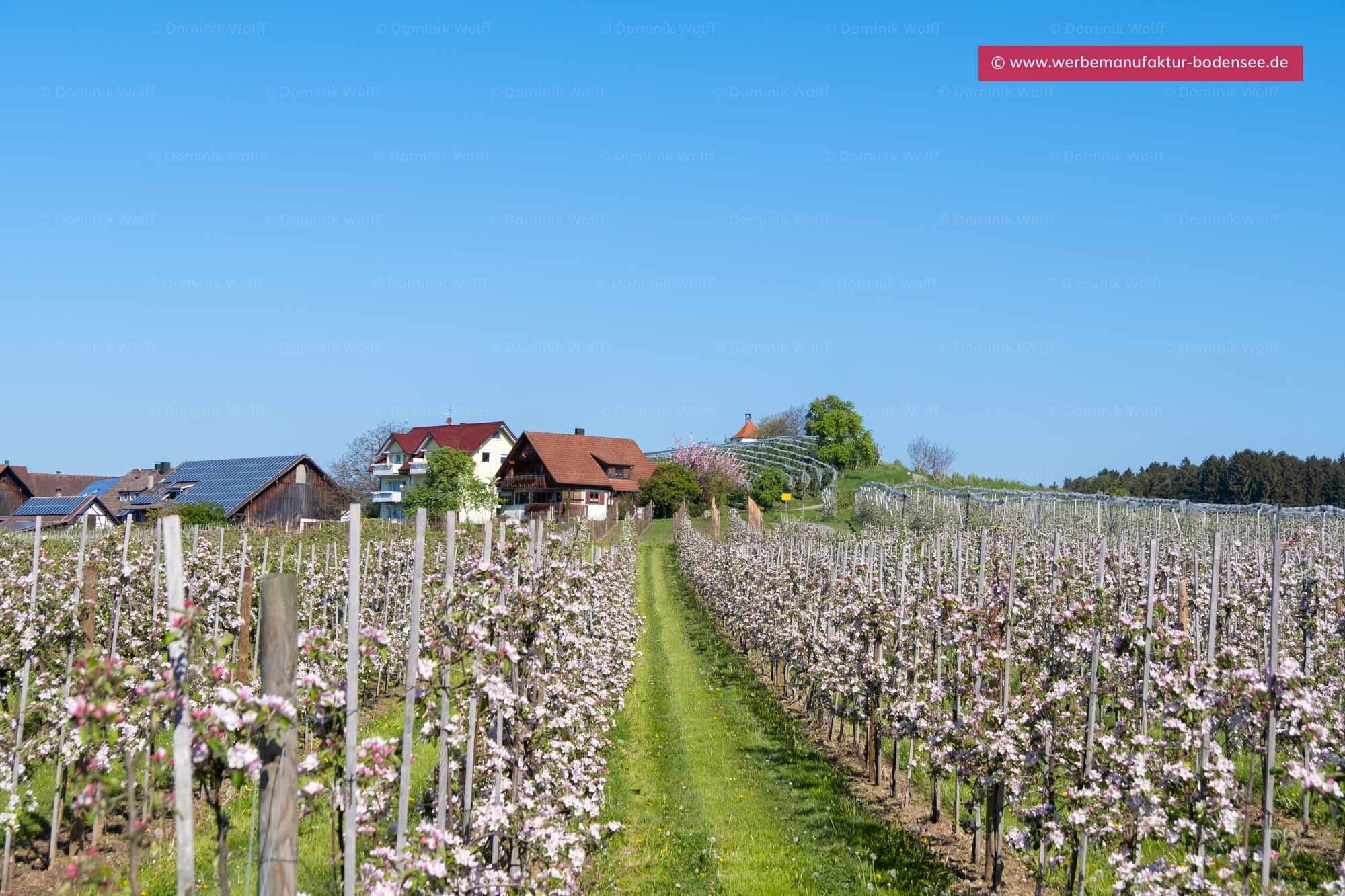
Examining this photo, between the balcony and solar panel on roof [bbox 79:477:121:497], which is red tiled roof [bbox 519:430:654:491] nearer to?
the balcony

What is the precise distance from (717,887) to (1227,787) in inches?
182

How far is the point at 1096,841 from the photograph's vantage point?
23.4 feet

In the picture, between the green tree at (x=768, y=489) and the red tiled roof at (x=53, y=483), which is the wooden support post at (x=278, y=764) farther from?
the red tiled roof at (x=53, y=483)

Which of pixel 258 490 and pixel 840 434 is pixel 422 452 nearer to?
pixel 258 490

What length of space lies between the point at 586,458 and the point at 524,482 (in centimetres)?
537

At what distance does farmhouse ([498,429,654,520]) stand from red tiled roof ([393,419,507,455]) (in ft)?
8.35

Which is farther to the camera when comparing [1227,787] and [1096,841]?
[1096,841]

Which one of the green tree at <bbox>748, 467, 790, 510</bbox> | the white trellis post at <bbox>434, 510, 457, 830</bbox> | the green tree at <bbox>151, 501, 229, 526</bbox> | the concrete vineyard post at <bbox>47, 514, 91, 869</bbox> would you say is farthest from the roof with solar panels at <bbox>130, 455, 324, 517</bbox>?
the white trellis post at <bbox>434, 510, 457, 830</bbox>

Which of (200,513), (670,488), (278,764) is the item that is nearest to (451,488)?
(670,488)

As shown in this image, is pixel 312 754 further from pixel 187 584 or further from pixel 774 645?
pixel 774 645

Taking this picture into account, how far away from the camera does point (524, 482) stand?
7419 centimetres

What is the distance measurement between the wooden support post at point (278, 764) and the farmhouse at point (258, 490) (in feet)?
176

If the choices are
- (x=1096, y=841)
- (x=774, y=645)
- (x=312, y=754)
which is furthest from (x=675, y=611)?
(x=312, y=754)

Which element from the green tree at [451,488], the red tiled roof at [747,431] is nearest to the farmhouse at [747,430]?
the red tiled roof at [747,431]
